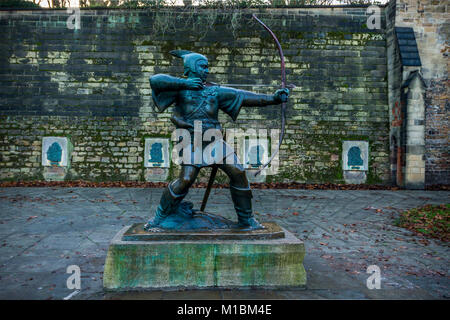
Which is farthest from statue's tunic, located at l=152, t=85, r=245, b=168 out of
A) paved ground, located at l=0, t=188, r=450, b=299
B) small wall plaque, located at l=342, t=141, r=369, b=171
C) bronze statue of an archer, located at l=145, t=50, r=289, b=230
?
small wall plaque, located at l=342, t=141, r=369, b=171

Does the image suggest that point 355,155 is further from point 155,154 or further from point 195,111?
point 195,111

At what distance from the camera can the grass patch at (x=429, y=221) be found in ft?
16.7

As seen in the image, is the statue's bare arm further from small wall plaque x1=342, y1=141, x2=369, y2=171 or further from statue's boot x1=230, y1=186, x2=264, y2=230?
small wall plaque x1=342, y1=141, x2=369, y2=171

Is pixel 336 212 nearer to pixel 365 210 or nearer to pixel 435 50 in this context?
pixel 365 210

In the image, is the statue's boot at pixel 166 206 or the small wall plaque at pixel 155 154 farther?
the small wall plaque at pixel 155 154

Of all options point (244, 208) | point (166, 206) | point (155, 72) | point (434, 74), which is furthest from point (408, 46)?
point (166, 206)

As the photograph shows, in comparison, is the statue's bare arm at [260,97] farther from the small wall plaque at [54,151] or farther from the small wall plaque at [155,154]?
the small wall plaque at [54,151]

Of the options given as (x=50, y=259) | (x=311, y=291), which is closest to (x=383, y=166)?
(x=311, y=291)

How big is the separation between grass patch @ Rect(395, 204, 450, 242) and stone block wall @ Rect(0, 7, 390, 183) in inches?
176

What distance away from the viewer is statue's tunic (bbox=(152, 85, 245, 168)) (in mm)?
3201

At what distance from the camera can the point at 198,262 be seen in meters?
2.83

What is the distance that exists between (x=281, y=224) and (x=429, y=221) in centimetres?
269

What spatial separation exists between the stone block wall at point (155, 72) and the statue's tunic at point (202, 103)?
7.64 metres

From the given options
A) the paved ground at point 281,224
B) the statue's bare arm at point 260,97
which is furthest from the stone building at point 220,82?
the statue's bare arm at point 260,97
